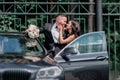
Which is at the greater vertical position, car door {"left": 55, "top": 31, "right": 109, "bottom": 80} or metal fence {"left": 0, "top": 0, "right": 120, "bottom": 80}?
metal fence {"left": 0, "top": 0, "right": 120, "bottom": 80}

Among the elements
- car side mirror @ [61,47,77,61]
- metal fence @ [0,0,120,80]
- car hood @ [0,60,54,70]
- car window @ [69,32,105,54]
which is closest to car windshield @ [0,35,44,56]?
car side mirror @ [61,47,77,61]

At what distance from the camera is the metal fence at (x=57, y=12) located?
38.0ft

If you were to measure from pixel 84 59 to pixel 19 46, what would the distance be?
1.23m

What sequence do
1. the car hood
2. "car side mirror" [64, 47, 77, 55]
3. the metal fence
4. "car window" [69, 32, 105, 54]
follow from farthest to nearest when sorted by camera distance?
the metal fence
"car window" [69, 32, 105, 54]
"car side mirror" [64, 47, 77, 55]
the car hood

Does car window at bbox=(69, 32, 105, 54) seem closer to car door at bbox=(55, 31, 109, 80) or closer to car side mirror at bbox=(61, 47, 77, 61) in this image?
car door at bbox=(55, 31, 109, 80)

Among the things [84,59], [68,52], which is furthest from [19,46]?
[84,59]

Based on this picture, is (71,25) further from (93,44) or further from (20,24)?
(20,24)

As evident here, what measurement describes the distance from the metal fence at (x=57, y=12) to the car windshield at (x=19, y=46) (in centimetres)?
239

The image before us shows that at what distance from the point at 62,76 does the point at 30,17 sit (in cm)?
475

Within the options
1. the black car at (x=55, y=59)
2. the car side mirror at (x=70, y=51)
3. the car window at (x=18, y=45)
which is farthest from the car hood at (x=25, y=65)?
the car window at (x=18, y=45)

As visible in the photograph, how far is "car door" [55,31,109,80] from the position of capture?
856cm

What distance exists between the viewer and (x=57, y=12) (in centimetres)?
1205

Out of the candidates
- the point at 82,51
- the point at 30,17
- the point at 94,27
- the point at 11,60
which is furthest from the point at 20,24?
the point at 11,60

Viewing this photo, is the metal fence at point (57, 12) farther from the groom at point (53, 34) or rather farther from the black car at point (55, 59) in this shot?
the black car at point (55, 59)
